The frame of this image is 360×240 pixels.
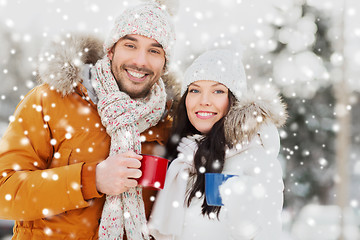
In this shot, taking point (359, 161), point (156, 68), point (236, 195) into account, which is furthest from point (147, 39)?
point (359, 161)

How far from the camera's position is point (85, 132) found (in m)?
2.31

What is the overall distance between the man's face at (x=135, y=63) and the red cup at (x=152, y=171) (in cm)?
75

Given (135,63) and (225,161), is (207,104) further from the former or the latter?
(135,63)

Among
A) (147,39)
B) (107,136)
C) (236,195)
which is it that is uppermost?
(147,39)

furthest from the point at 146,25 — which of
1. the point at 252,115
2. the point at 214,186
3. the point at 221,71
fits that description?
the point at 214,186

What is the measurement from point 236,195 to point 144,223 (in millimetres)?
634

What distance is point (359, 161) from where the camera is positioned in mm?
12375

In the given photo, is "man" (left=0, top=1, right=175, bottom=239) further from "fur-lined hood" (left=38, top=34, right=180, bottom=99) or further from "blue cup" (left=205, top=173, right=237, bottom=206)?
"blue cup" (left=205, top=173, right=237, bottom=206)

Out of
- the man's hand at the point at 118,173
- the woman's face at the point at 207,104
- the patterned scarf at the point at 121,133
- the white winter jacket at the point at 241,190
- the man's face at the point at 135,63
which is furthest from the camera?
the man's face at the point at 135,63

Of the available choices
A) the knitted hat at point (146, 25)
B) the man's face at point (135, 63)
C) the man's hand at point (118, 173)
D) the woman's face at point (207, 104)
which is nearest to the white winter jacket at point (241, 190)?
the woman's face at point (207, 104)

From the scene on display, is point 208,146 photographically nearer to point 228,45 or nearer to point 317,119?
point 228,45

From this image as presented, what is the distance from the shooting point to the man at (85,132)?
2029mm

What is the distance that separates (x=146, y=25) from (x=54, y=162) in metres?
1.08

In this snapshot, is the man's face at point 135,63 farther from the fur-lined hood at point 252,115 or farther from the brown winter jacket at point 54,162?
the fur-lined hood at point 252,115
